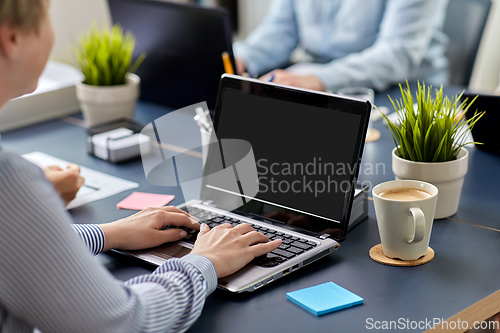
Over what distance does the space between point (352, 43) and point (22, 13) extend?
1.88 m

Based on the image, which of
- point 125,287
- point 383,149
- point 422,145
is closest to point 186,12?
point 383,149

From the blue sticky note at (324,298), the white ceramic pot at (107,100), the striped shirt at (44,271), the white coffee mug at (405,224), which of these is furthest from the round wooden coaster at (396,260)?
the white ceramic pot at (107,100)

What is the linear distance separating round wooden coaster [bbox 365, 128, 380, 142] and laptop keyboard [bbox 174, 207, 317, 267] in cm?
59

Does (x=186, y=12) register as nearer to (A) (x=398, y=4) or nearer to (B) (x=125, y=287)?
(A) (x=398, y=4)

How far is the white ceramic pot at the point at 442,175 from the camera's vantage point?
965 mm

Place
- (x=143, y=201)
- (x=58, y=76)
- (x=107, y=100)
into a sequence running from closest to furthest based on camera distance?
(x=143, y=201) < (x=107, y=100) < (x=58, y=76)

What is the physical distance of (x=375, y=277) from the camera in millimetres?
812

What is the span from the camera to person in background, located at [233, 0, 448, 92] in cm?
186

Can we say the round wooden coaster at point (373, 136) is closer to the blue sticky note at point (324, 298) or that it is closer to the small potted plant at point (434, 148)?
the small potted plant at point (434, 148)

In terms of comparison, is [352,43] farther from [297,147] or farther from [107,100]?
[297,147]

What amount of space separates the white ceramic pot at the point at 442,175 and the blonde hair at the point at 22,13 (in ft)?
2.21

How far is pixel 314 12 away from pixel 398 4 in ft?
1.47

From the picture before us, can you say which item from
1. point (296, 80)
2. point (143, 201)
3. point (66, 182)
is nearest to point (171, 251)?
point (143, 201)

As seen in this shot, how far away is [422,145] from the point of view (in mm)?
984
